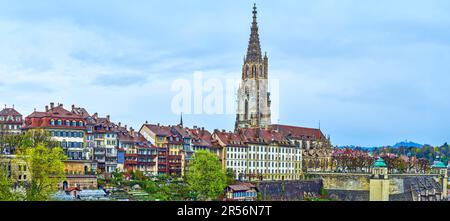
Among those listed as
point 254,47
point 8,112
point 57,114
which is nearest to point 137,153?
point 57,114

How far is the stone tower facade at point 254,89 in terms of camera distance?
4138 centimetres

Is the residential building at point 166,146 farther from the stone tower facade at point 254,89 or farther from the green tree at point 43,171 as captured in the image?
the stone tower facade at point 254,89

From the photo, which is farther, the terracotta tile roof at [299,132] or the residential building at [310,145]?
the terracotta tile roof at [299,132]

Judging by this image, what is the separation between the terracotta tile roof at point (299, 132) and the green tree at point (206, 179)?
45.9 ft

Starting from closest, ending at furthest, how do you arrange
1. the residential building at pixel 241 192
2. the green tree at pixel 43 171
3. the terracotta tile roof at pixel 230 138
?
1. the green tree at pixel 43 171
2. the residential building at pixel 241 192
3. the terracotta tile roof at pixel 230 138

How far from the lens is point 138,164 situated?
2812 centimetres

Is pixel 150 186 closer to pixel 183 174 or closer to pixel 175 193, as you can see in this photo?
pixel 175 193

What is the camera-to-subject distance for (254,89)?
140ft

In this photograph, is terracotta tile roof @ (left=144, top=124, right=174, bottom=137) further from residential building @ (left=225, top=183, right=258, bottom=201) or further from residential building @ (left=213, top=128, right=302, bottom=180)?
residential building @ (left=225, top=183, right=258, bottom=201)

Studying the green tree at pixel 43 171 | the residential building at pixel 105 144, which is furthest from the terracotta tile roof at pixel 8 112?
the green tree at pixel 43 171

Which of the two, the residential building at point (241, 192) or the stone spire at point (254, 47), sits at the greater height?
the stone spire at point (254, 47)
